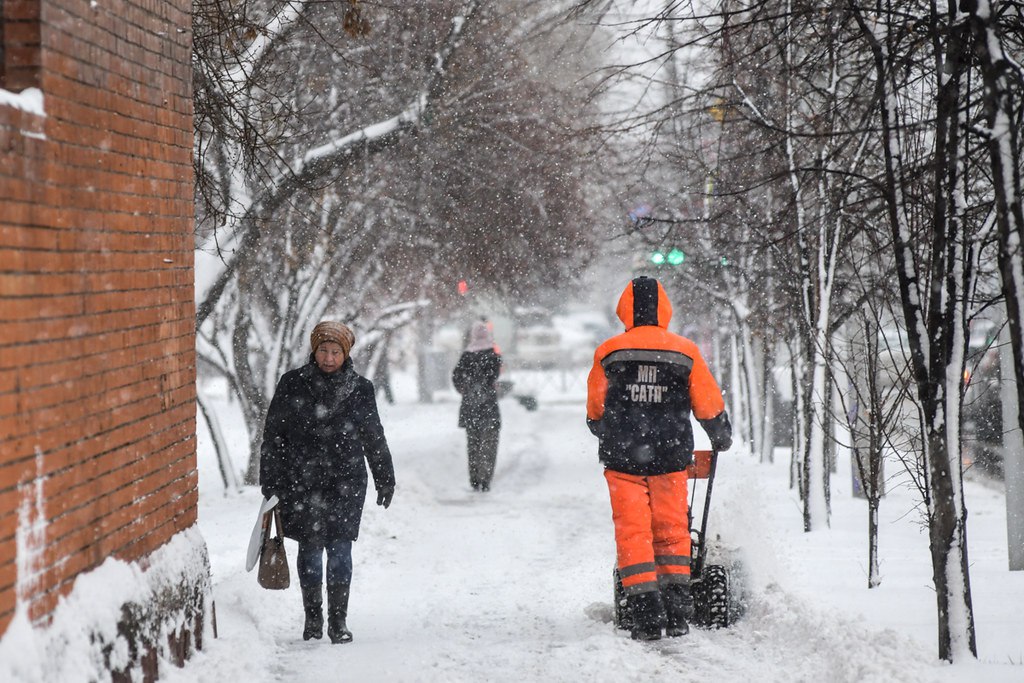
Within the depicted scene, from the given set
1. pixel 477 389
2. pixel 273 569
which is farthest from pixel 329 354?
pixel 477 389

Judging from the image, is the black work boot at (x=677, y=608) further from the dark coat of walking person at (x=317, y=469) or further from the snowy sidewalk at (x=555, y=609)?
the dark coat of walking person at (x=317, y=469)

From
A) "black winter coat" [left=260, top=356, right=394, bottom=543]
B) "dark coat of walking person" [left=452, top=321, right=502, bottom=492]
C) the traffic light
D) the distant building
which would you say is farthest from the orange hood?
the traffic light

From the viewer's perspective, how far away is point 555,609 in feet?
24.4

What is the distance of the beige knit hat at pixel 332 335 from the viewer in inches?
256

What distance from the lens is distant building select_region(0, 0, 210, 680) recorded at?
3.99m

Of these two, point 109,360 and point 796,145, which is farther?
point 796,145

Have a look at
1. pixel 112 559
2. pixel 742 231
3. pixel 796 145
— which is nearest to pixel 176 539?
pixel 112 559

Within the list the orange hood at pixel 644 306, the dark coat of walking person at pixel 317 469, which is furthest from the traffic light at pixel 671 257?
the dark coat of walking person at pixel 317 469

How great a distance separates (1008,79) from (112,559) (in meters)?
4.00

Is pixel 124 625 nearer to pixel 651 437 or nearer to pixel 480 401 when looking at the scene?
pixel 651 437

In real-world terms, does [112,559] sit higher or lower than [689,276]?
lower

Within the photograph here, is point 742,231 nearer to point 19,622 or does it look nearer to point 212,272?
point 212,272

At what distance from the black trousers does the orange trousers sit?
24.1 feet

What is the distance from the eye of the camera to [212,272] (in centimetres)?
990
